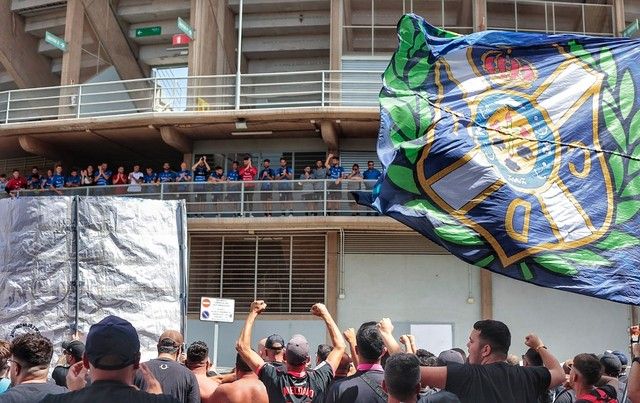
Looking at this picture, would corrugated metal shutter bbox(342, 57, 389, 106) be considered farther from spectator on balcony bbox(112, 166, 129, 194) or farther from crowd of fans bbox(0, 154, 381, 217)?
spectator on balcony bbox(112, 166, 129, 194)

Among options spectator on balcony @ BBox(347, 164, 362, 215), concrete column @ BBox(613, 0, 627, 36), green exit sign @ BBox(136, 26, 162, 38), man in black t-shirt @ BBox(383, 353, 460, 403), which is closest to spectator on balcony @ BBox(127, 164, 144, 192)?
spectator on balcony @ BBox(347, 164, 362, 215)

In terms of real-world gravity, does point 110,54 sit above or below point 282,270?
above

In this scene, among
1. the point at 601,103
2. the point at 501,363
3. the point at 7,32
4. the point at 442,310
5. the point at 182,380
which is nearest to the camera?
the point at 501,363

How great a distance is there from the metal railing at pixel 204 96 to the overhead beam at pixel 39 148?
0.66m

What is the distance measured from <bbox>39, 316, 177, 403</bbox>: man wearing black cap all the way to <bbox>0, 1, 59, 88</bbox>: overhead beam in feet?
74.9

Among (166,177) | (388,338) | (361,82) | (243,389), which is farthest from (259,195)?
(388,338)

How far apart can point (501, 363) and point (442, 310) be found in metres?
14.7

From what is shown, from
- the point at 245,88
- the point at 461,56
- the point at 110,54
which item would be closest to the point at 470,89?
the point at 461,56

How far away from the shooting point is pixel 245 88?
21.7 m

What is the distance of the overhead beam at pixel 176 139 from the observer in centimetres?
1988

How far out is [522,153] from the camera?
6137 mm

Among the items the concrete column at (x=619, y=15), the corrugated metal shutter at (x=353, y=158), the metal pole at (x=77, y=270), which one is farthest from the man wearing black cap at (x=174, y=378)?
the concrete column at (x=619, y=15)

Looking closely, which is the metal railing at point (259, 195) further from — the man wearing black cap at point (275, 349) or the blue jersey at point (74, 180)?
the man wearing black cap at point (275, 349)

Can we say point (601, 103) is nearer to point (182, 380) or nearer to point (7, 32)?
point (182, 380)
